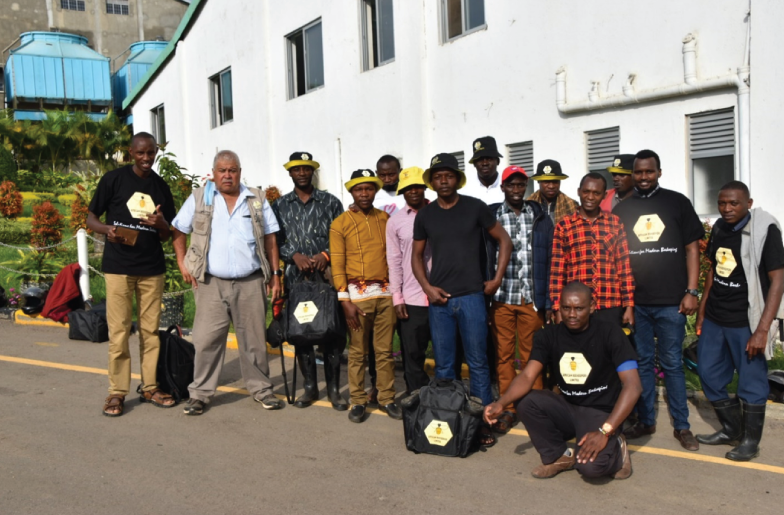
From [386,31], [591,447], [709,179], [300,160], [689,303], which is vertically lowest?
[591,447]

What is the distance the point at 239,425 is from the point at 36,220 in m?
8.65

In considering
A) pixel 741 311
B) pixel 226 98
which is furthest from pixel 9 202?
pixel 741 311

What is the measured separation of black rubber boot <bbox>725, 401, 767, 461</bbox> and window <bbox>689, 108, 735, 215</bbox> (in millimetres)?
4093

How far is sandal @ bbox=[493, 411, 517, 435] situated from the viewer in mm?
5801

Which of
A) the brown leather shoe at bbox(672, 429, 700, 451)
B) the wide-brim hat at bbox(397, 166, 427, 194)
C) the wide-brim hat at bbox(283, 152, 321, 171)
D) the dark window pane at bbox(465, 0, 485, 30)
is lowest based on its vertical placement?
the brown leather shoe at bbox(672, 429, 700, 451)

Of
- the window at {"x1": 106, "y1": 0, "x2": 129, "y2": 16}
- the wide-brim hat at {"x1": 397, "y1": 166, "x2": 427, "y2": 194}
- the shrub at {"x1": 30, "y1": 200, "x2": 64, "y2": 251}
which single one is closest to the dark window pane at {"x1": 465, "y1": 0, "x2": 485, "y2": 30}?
the wide-brim hat at {"x1": 397, "y1": 166, "x2": 427, "y2": 194}

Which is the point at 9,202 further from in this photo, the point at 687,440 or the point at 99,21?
the point at 99,21

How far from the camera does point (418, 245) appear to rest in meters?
5.72

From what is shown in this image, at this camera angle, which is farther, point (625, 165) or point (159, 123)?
point (159, 123)

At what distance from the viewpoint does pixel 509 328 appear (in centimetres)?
596

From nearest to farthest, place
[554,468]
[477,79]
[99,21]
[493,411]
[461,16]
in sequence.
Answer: [493,411] → [554,468] → [477,79] → [461,16] → [99,21]

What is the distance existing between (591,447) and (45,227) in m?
11.1

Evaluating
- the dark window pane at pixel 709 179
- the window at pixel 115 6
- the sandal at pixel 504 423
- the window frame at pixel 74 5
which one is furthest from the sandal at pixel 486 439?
the window at pixel 115 6

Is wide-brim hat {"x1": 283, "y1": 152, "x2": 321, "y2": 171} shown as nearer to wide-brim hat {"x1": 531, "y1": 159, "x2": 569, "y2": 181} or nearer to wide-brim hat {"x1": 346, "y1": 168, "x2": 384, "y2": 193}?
wide-brim hat {"x1": 346, "y1": 168, "x2": 384, "y2": 193}
